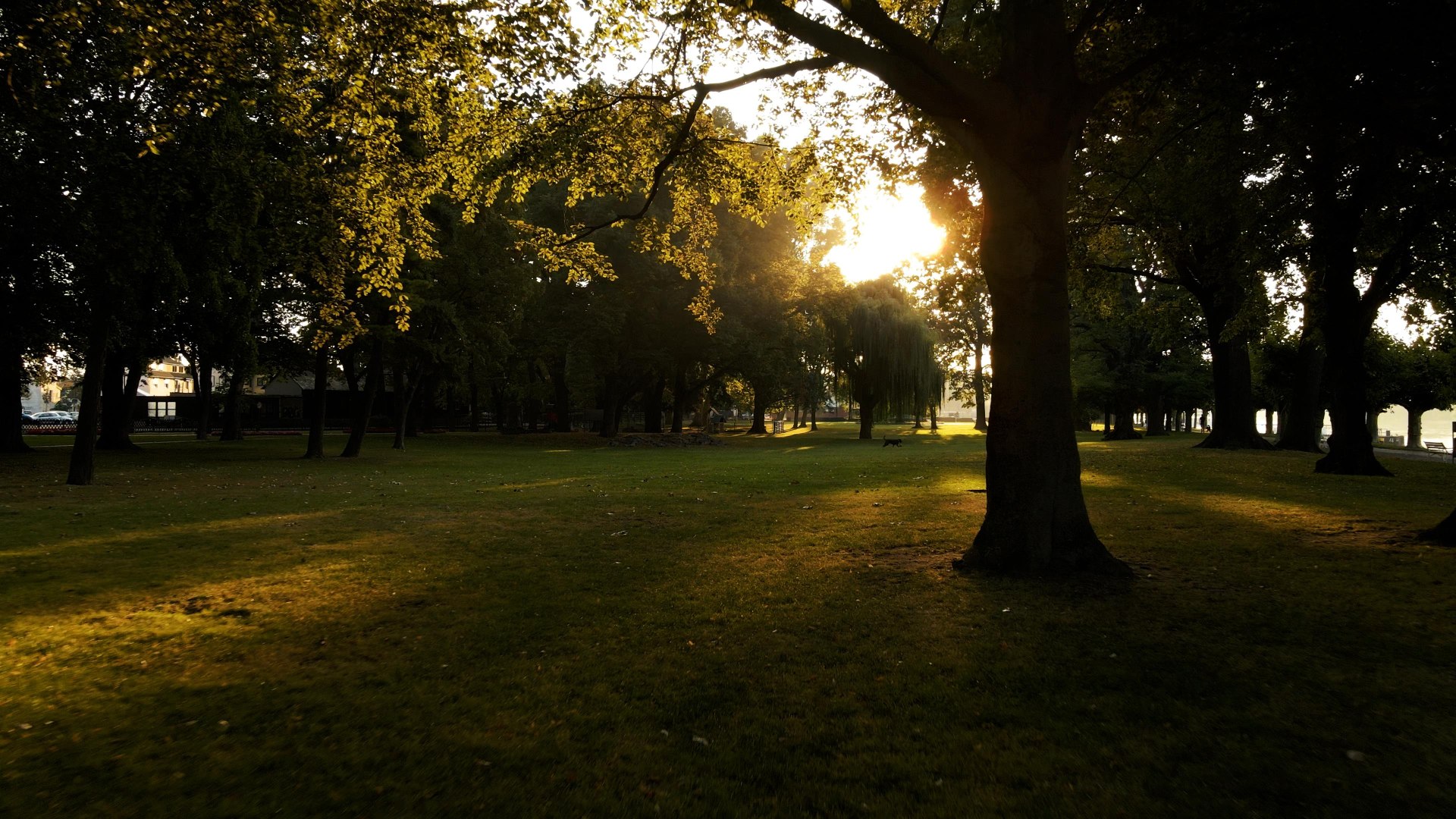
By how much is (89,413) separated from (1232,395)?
34347 mm

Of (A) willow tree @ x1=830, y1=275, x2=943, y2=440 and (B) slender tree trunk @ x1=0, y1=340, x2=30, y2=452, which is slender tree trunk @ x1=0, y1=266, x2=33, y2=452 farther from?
(A) willow tree @ x1=830, y1=275, x2=943, y2=440

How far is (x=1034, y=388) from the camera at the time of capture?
7.34 metres

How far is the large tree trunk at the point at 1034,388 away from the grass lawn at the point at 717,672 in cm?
55

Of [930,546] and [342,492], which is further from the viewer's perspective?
[342,492]

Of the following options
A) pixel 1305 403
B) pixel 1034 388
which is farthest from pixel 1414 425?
pixel 1034 388

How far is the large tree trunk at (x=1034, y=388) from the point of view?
7.32 m

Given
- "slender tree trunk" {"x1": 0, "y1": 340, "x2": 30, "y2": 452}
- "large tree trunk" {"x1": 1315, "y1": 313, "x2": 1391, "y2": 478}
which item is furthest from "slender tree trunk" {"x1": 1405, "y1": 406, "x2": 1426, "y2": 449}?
"slender tree trunk" {"x1": 0, "y1": 340, "x2": 30, "y2": 452}

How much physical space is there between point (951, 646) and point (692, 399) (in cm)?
4981

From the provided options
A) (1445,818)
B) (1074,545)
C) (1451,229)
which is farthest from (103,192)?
(1451,229)

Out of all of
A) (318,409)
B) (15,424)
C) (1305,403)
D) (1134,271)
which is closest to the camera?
(1134,271)

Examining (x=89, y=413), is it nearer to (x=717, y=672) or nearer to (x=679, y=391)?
(x=717, y=672)

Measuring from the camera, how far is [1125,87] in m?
10.4

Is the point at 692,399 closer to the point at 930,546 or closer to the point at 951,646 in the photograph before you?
the point at 930,546

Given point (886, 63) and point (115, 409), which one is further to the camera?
point (115, 409)
